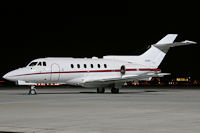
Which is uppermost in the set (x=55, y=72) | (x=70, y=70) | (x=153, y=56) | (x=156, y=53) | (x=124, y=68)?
(x=156, y=53)

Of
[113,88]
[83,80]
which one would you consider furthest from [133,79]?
[83,80]

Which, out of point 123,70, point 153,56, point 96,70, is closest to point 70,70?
point 96,70

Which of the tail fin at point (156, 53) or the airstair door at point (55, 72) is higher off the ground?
the tail fin at point (156, 53)

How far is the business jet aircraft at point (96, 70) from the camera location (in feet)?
123

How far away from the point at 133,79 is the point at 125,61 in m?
4.27

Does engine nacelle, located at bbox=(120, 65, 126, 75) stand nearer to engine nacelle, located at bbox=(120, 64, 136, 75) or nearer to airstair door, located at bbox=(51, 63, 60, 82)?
engine nacelle, located at bbox=(120, 64, 136, 75)

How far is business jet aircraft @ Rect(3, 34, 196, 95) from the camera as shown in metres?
37.4

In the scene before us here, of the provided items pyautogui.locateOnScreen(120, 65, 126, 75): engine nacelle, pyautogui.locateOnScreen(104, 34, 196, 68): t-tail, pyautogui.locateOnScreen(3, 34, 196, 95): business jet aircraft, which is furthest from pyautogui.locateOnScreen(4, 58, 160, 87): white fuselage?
pyautogui.locateOnScreen(104, 34, 196, 68): t-tail

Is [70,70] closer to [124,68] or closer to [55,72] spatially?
[55,72]

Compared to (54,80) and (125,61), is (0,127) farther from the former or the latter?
(125,61)

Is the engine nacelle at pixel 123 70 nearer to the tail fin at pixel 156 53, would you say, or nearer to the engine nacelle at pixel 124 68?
the engine nacelle at pixel 124 68

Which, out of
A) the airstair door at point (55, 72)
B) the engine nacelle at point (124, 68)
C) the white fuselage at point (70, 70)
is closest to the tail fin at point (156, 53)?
the white fuselage at point (70, 70)

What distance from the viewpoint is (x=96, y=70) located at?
135ft

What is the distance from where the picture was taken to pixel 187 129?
11961 mm
